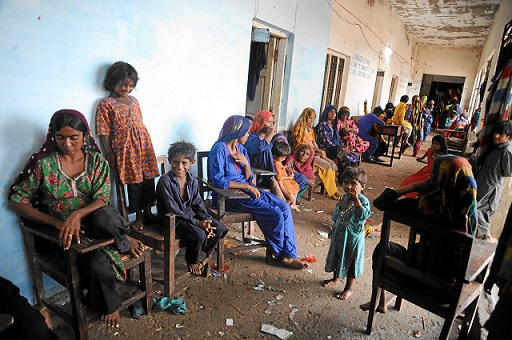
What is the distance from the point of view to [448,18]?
34.7 ft

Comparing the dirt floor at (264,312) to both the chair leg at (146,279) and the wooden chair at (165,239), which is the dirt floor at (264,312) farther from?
the wooden chair at (165,239)

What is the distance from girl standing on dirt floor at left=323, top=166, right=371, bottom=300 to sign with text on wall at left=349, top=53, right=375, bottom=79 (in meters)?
→ 6.27

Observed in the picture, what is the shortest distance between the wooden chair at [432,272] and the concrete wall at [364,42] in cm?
547

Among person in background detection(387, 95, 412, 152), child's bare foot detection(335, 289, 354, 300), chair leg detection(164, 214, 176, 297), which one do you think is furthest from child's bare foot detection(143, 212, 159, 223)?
person in background detection(387, 95, 412, 152)

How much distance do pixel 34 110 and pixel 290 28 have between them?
3.98m

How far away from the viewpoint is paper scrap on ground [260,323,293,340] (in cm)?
228

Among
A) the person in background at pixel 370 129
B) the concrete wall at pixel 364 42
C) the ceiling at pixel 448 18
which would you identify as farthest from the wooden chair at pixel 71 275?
the ceiling at pixel 448 18

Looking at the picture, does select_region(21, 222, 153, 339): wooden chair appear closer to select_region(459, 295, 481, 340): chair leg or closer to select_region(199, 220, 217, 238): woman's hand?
select_region(199, 220, 217, 238): woman's hand

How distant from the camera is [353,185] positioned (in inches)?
101

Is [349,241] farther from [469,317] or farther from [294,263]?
[469,317]

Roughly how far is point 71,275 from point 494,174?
155 inches

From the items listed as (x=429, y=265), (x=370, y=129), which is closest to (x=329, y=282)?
(x=429, y=265)

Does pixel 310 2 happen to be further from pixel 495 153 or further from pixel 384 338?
pixel 384 338

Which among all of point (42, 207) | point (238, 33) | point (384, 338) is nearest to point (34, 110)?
point (42, 207)
